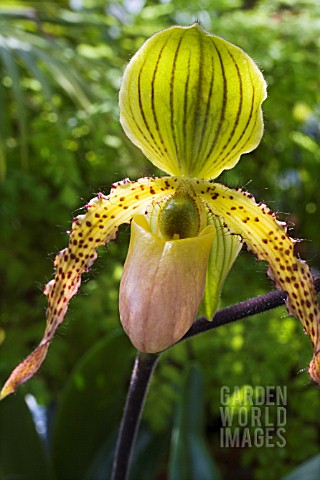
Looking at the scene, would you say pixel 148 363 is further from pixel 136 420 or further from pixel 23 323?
pixel 23 323

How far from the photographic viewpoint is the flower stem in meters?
0.73

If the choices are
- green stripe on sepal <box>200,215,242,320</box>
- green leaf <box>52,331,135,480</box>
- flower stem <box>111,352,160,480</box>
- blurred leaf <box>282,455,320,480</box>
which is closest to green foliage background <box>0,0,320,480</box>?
green leaf <box>52,331,135,480</box>

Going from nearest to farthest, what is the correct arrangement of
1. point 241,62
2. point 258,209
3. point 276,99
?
point 241,62 < point 258,209 < point 276,99

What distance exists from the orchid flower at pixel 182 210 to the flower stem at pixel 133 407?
0.27 ft

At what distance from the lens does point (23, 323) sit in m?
1.52

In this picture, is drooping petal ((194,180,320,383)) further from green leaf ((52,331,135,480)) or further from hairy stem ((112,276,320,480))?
green leaf ((52,331,135,480))

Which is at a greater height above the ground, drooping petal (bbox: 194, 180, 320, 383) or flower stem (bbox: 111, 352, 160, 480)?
drooping petal (bbox: 194, 180, 320, 383)

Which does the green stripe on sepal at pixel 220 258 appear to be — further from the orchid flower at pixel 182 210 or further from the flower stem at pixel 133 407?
the flower stem at pixel 133 407

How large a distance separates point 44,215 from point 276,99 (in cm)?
68

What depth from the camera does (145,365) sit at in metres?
0.73

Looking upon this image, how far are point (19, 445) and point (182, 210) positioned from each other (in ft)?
2.00

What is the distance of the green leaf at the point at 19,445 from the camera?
1.08 metres

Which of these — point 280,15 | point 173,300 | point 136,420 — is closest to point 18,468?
point 136,420

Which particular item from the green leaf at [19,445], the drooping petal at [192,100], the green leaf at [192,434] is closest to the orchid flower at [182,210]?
the drooping petal at [192,100]
